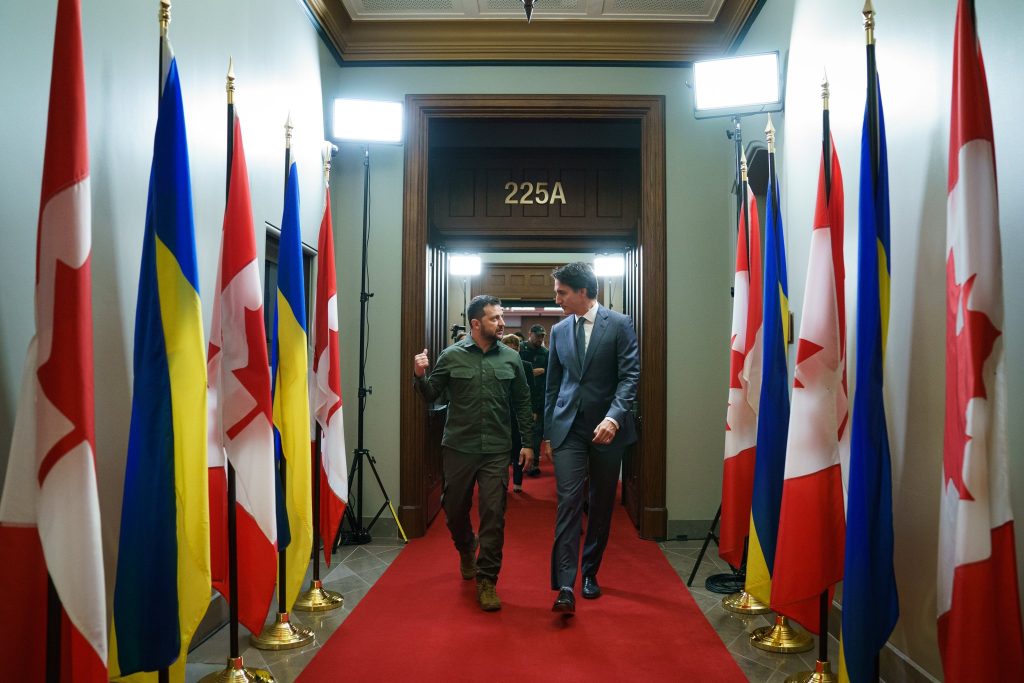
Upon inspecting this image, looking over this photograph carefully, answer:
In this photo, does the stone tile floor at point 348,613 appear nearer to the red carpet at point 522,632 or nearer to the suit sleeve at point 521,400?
the red carpet at point 522,632

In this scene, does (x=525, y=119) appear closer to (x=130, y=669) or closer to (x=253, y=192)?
(x=253, y=192)

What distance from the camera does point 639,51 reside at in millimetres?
4848

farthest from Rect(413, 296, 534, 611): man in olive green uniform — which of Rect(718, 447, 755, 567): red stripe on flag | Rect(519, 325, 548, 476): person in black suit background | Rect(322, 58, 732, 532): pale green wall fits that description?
Rect(519, 325, 548, 476): person in black suit background

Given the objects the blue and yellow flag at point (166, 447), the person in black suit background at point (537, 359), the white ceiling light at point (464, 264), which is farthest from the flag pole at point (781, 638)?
the white ceiling light at point (464, 264)

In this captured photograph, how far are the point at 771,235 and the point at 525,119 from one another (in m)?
2.50

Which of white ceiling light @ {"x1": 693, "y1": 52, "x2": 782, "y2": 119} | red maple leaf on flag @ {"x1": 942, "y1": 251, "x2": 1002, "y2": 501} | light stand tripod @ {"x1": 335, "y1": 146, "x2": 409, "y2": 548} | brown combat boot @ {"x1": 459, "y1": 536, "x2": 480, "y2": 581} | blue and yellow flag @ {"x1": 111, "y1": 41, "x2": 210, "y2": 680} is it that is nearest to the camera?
red maple leaf on flag @ {"x1": 942, "y1": 251, "x2": 1002, "y2": 501}

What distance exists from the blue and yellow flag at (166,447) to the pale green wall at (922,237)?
2414 millimetres

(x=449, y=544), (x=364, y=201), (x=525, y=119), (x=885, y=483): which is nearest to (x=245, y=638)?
(x=449, y=544)

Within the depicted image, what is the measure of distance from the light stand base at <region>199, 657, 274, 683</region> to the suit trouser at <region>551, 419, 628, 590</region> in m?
1.39

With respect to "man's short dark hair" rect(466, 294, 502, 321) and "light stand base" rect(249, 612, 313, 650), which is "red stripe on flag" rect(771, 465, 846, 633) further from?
"light stand base" rect(249, 612, 313, 650)

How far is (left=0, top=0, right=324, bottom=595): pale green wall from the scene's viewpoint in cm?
181

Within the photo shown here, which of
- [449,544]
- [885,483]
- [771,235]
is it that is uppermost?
[771,235]

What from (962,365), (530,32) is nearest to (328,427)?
(962,365)

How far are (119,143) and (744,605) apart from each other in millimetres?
Answer: 3330
